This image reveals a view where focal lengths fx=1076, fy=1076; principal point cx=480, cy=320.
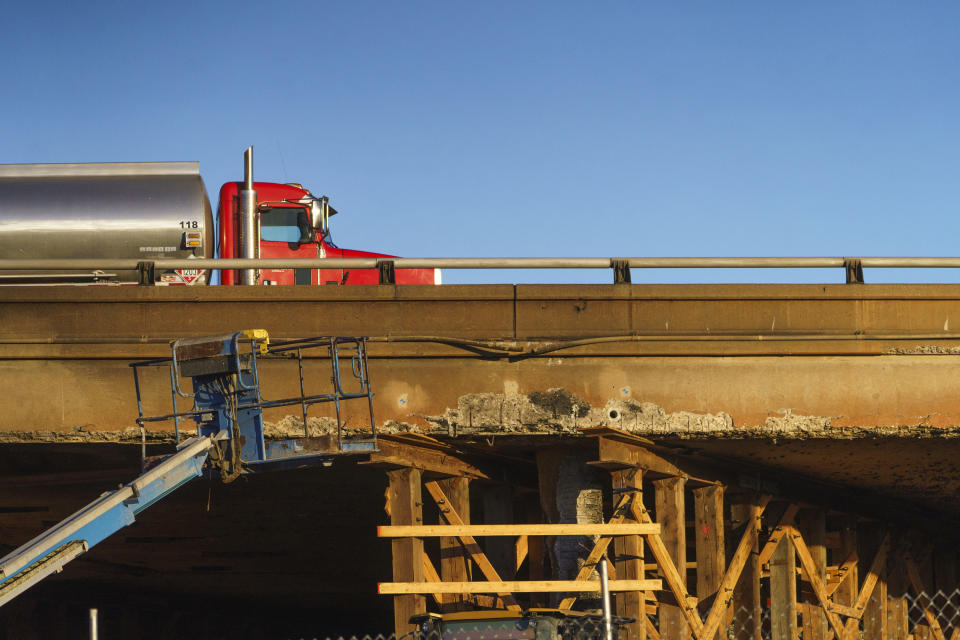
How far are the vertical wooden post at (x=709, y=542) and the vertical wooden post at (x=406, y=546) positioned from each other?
10.2 feet

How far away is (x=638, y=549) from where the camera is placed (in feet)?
30.5

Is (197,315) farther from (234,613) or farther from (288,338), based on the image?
(234,613)

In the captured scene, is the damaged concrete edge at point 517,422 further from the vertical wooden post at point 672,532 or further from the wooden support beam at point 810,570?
the wooden support beam at point 810,570

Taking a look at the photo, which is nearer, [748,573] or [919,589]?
[748,573]

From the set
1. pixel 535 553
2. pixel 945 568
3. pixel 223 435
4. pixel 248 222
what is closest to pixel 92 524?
pixel 223 435

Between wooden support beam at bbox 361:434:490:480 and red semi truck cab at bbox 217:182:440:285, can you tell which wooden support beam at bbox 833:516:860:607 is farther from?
wooden support beam at bbox 361:434:490:480

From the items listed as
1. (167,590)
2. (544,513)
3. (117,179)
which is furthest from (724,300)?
(167,590)

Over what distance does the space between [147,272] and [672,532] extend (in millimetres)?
5423

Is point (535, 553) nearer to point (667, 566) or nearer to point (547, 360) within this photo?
point (667, 566)

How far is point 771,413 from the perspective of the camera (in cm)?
966

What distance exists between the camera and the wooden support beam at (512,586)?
28.6ft

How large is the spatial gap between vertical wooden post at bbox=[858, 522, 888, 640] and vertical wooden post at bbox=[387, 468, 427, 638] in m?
8.25

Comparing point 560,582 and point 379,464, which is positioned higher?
point 379,464

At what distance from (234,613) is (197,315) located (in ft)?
34.1
